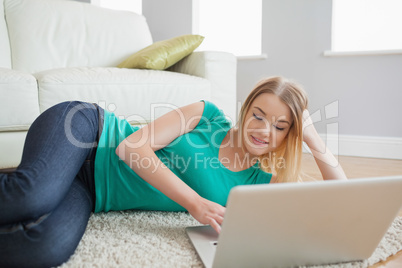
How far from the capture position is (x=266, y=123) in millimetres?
1048

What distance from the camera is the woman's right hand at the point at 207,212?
855mm

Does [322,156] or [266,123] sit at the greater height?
[266,123]

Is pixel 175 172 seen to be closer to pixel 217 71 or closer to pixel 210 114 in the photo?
pixel 210 114

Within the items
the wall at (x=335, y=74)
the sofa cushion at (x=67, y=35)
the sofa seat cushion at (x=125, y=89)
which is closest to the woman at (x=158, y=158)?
the sofa seat cushion at (x=125, y=89)

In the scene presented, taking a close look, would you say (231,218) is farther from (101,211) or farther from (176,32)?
(176,32)

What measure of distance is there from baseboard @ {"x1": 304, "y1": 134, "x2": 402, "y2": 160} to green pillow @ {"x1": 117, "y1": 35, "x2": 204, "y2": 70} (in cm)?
99

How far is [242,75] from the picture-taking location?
2797 mm

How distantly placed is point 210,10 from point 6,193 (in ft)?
8.47

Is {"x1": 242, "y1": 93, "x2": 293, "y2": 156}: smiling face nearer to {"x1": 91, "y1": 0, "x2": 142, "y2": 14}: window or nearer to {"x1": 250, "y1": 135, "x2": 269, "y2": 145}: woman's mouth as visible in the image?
{"x1": 250, "y1": 135, "x2": 269, "y2": 145}: woman's mouth

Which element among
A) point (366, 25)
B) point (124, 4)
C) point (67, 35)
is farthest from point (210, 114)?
point (124, 4)

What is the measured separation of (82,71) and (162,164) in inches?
36.0

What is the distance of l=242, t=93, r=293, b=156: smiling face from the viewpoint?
1045mm

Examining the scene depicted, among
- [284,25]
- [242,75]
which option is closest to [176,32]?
A: [242,75]
